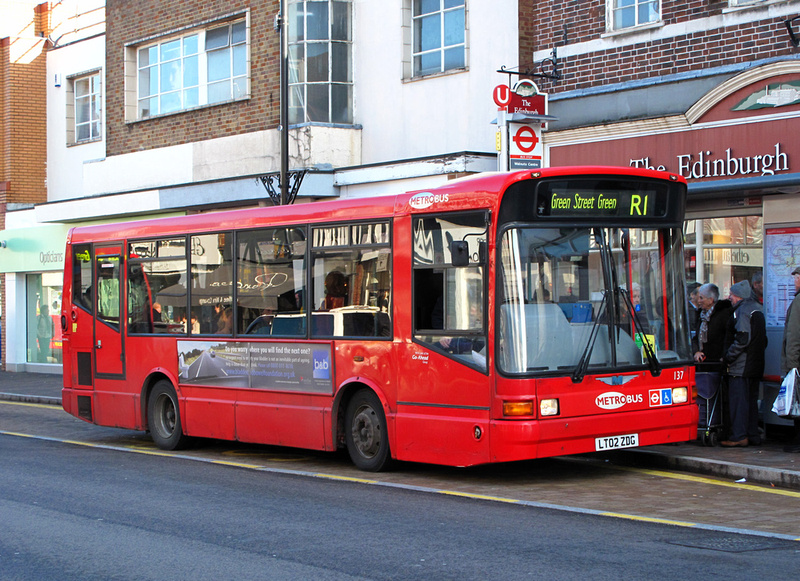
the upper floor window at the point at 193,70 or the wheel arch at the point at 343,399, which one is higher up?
the upper floor window at the point at 193,70

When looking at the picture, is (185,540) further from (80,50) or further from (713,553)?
(80,50)

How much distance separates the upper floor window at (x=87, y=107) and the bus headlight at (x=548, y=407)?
1956 cm

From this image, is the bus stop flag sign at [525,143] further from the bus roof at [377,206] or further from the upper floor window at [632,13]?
the bus roof at [377,206]

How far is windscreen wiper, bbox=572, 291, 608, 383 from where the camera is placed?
9820 millimetres

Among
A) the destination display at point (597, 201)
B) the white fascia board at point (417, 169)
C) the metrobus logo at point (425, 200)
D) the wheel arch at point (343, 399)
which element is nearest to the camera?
the destination display at point (597, 201)

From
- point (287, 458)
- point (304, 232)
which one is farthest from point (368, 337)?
point (287, 458)

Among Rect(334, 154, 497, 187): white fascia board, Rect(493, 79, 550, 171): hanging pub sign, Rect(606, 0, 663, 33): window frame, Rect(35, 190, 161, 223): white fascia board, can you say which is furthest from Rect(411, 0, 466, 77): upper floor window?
Rect(35, 190, 161, 223): white fascia board

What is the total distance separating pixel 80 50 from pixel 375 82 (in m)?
10.1

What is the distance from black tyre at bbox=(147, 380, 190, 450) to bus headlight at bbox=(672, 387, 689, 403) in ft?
19.8

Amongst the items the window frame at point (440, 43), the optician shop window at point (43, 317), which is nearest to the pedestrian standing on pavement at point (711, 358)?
the window frame at point (440, 43)

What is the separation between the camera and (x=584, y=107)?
52.9 ft

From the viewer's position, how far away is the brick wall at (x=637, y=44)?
47.1 ft

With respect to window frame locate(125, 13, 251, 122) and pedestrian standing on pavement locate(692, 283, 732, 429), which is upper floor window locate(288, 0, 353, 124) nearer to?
window frame locate(125, 13, 251, 122)

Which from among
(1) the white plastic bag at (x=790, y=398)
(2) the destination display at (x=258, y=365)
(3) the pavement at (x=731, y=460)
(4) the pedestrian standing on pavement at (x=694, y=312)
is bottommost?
(3) the pavement at (x=731, y=460)
